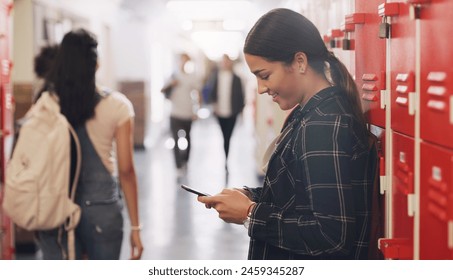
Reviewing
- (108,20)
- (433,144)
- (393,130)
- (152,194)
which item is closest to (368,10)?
(393,130)

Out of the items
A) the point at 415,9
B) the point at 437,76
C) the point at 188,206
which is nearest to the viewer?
the point at 437,76

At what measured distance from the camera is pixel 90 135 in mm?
2430

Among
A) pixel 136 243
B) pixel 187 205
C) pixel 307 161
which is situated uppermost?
pixel 307 161

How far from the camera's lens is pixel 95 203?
2.44 meters

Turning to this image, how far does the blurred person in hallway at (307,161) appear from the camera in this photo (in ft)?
4.75

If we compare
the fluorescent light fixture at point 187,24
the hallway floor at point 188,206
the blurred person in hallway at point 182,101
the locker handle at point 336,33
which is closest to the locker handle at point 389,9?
the locker handle at point 336,33

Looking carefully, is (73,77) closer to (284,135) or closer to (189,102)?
→ (284,135)

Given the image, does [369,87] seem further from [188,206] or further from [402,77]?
[188,206]

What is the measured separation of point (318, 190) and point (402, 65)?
32 centimetres

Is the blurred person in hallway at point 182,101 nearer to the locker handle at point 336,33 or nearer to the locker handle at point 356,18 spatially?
the locker handle at point 336,33

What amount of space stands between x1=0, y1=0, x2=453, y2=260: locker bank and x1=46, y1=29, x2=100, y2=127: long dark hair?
0.82 meters

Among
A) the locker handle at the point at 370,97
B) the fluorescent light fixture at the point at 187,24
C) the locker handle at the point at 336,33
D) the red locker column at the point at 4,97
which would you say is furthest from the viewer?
the fluorescent light fixture at the point at 187,24

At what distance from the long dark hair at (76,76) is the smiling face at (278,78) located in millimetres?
992

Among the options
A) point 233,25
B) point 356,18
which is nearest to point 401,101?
point 356,18
